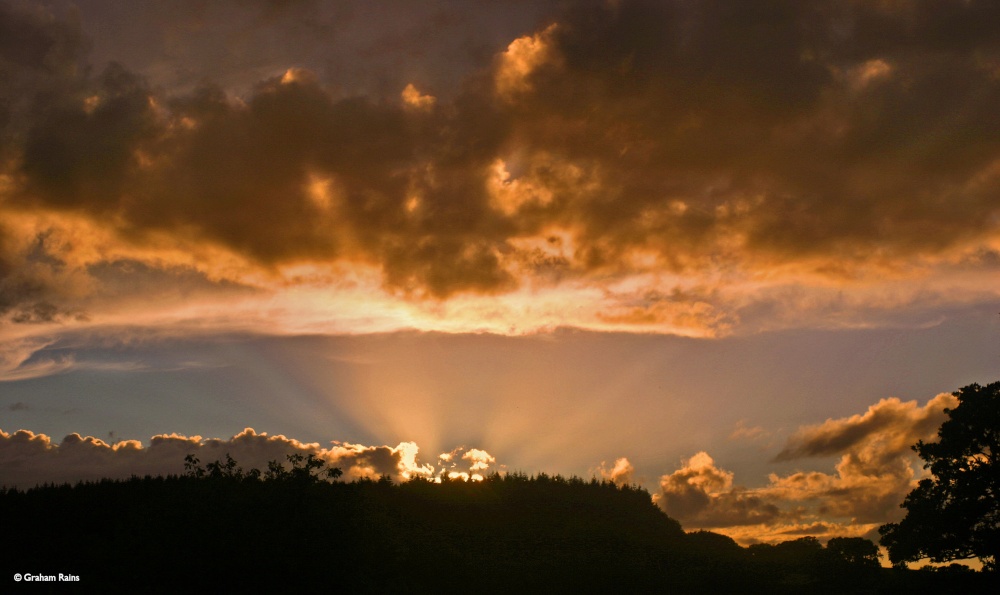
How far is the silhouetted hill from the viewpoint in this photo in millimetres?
61094

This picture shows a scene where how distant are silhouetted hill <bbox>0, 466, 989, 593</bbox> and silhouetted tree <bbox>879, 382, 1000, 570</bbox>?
135 inches

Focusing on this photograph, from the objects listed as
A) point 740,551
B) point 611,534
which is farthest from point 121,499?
point 740,551

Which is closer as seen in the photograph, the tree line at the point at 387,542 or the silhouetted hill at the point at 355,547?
the tree line at the point at 387,542

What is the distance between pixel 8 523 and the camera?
71.4 m

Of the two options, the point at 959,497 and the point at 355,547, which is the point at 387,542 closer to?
the point at 355,547

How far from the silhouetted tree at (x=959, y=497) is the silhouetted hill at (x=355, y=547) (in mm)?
3425

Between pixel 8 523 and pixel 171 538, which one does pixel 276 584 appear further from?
pixel 8 523

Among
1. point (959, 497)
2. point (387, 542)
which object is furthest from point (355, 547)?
point (959, 497)

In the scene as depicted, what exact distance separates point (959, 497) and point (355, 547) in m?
53.1

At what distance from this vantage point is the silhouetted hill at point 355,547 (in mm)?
61094

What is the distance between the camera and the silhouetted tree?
51.5 meters

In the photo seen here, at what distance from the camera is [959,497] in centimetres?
5222

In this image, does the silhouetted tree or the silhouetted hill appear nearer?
the silhouetted tree

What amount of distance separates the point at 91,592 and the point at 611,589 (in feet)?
252
